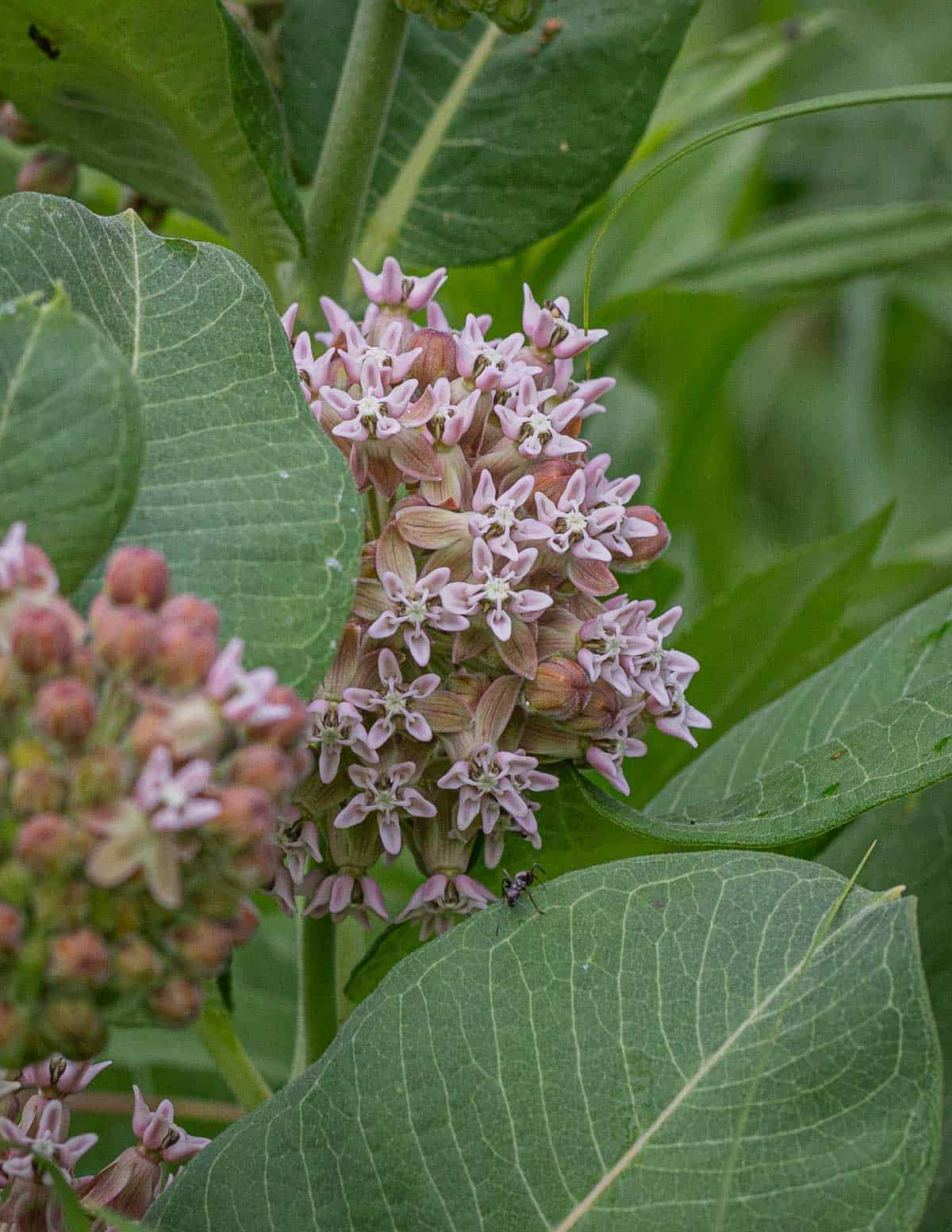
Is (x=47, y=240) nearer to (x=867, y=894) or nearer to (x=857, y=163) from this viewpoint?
(x=867, y=894)

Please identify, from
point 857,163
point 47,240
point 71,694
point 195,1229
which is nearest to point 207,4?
point 47,240

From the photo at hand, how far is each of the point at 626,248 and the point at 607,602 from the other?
3.23 ft

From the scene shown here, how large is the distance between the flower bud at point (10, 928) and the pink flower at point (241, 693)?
94mm

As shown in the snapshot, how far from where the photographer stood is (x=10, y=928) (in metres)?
0.46

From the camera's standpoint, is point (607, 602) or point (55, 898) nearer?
point (55, 898)

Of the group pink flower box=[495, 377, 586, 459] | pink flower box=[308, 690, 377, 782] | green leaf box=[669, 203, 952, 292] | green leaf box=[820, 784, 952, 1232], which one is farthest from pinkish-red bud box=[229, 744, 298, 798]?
green leaf box=[669, 203, 952, 292]

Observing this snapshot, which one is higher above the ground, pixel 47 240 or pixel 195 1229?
pixel 47 240

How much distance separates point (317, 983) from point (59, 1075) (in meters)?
0.20

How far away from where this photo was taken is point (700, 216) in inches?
66.8

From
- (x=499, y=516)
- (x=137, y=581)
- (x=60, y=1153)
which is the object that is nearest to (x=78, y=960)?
(x=137, y=581)

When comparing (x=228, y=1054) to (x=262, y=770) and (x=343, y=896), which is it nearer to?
(x=343, y=896)

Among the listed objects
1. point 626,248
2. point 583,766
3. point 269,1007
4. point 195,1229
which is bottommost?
point 269,1007

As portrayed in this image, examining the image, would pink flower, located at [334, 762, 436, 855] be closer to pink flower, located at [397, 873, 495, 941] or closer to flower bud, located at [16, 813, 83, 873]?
pink flower, located at [397, 873, 495, 941]

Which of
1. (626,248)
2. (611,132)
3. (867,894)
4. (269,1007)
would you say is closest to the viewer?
(867,894)
